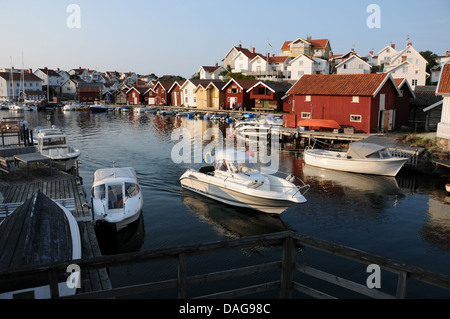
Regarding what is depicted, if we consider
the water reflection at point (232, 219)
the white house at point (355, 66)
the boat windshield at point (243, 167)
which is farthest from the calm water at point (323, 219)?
the white house at point (355, 66)

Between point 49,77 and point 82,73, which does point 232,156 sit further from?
point 82,73

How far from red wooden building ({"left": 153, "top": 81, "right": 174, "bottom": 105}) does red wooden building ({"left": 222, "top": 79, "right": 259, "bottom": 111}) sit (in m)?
21.6

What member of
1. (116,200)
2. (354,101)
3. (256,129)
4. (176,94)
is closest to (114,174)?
(116,200)

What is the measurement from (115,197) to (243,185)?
6202 mm

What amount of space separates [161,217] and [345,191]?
461 inches

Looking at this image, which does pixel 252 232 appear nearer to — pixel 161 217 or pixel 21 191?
pixel 161 217

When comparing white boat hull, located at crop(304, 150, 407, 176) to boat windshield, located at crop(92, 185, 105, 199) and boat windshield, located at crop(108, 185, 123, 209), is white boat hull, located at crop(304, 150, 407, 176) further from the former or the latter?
boat windshield, located at crop(92, 185, 105, 199)

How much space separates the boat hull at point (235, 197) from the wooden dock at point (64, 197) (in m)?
6.19

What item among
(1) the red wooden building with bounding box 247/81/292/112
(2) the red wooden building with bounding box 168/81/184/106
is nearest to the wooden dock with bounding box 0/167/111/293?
(1) the red wooden building with bounding box 247/81/292/112

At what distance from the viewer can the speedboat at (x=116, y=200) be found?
49.1 ft

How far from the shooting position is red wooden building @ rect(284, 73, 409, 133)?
121ft

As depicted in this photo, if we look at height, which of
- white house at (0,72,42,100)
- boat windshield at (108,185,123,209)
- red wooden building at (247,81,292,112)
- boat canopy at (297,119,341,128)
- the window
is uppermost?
white house at (0,72,42,100)

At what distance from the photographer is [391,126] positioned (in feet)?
130
